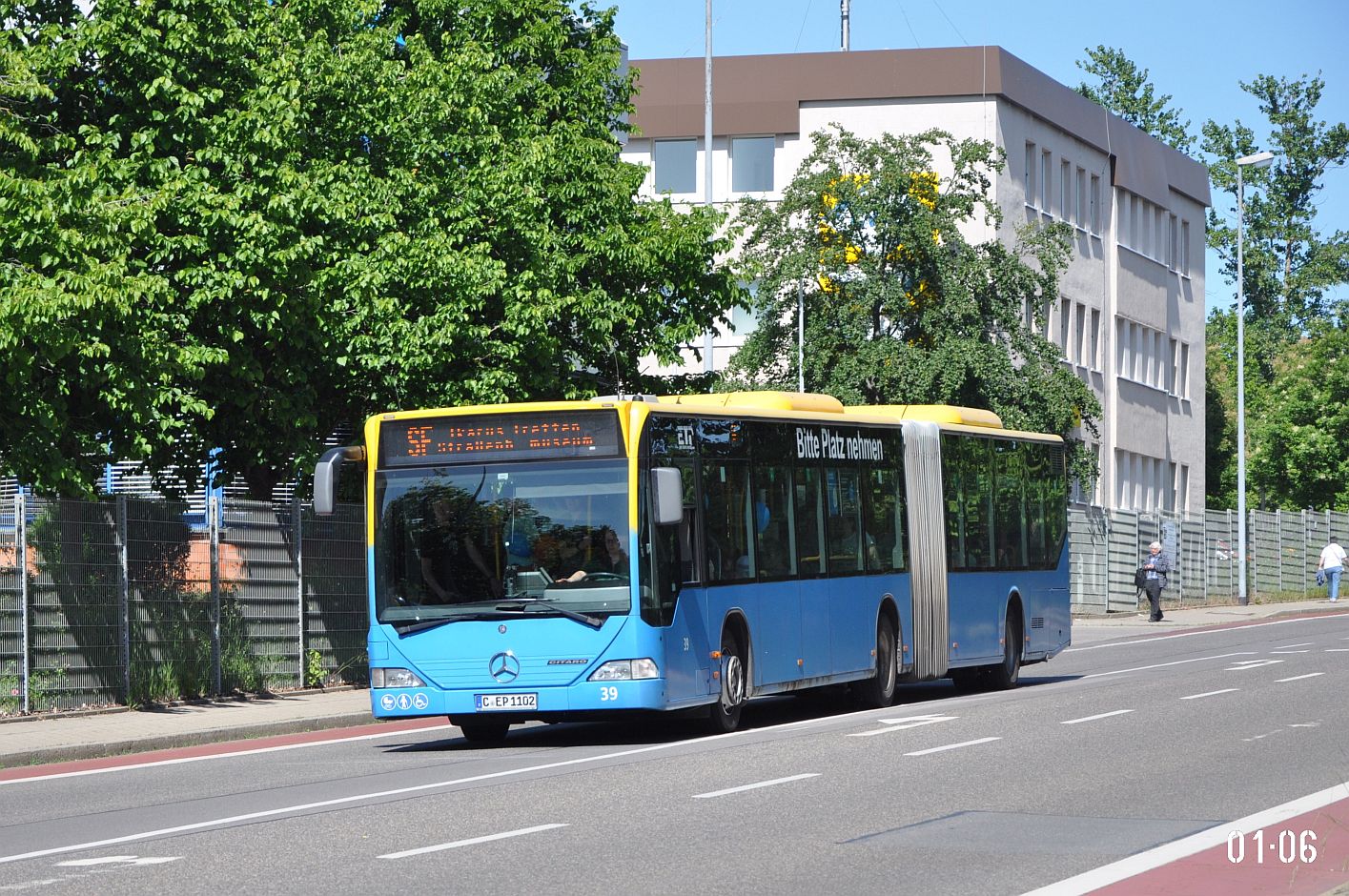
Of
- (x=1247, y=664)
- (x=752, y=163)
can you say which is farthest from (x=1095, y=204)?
(x=1247, y=664)

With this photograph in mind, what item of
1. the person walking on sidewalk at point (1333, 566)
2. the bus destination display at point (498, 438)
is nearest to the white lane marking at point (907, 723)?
the bus destination display at point (498, 438)

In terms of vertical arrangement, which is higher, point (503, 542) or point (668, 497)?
point (668, 497)

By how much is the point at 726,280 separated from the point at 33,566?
1398cm

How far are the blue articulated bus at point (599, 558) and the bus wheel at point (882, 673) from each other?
1.01 metres

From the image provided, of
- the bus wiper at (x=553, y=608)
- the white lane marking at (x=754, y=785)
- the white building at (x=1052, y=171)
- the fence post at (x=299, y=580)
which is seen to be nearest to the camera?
the white lane marking at (x=754, y=785)

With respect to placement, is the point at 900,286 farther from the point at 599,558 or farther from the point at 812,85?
the point at 599,558

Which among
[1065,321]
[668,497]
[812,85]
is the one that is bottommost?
[668,497]

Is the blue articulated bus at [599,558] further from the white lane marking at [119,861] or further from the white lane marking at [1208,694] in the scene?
the white lane marking at [119,861]

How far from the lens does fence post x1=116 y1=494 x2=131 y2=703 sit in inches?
861

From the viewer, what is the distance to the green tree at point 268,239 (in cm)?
2069

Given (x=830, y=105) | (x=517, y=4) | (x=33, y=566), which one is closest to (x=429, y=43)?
(x=517, y=4)

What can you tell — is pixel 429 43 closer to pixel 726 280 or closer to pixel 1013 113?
pixel 726 280

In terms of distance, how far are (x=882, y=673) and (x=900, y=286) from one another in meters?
23.7

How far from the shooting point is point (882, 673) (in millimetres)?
22266
